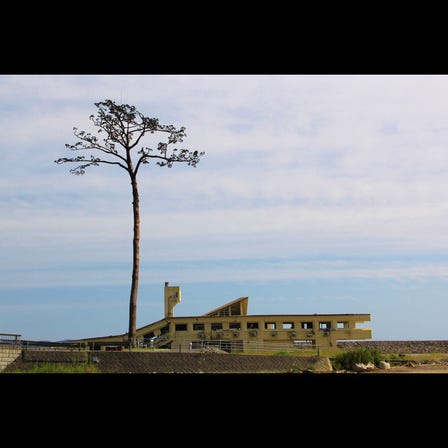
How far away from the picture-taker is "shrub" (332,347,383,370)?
17.2 metres

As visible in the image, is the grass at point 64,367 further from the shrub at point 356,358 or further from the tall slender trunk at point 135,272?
the shrub at point 356,358

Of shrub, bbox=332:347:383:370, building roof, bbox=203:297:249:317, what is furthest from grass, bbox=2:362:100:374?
building roof, bbox=203:297:249:317

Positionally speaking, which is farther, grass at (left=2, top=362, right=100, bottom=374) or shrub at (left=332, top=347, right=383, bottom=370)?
shrub at (left=332, top=347, right=383, bottom=370)

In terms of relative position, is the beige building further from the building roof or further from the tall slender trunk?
the tall slender trunk

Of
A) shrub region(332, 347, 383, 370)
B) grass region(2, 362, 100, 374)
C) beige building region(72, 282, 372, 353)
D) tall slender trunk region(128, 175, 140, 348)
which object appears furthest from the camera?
beige building region(72, 282, 372, 353)

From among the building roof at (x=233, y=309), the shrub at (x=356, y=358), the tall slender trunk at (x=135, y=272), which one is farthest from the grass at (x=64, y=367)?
the building roof at (x=233, y=309)

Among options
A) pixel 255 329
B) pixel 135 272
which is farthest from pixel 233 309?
pixel 135 272

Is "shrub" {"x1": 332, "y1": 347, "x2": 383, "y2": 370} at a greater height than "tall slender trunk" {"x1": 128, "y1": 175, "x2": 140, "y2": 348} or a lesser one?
lesser

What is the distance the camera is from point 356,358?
57.3ft

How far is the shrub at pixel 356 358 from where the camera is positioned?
17.2 metres

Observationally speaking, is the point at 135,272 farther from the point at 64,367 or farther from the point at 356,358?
the point at 356,358
